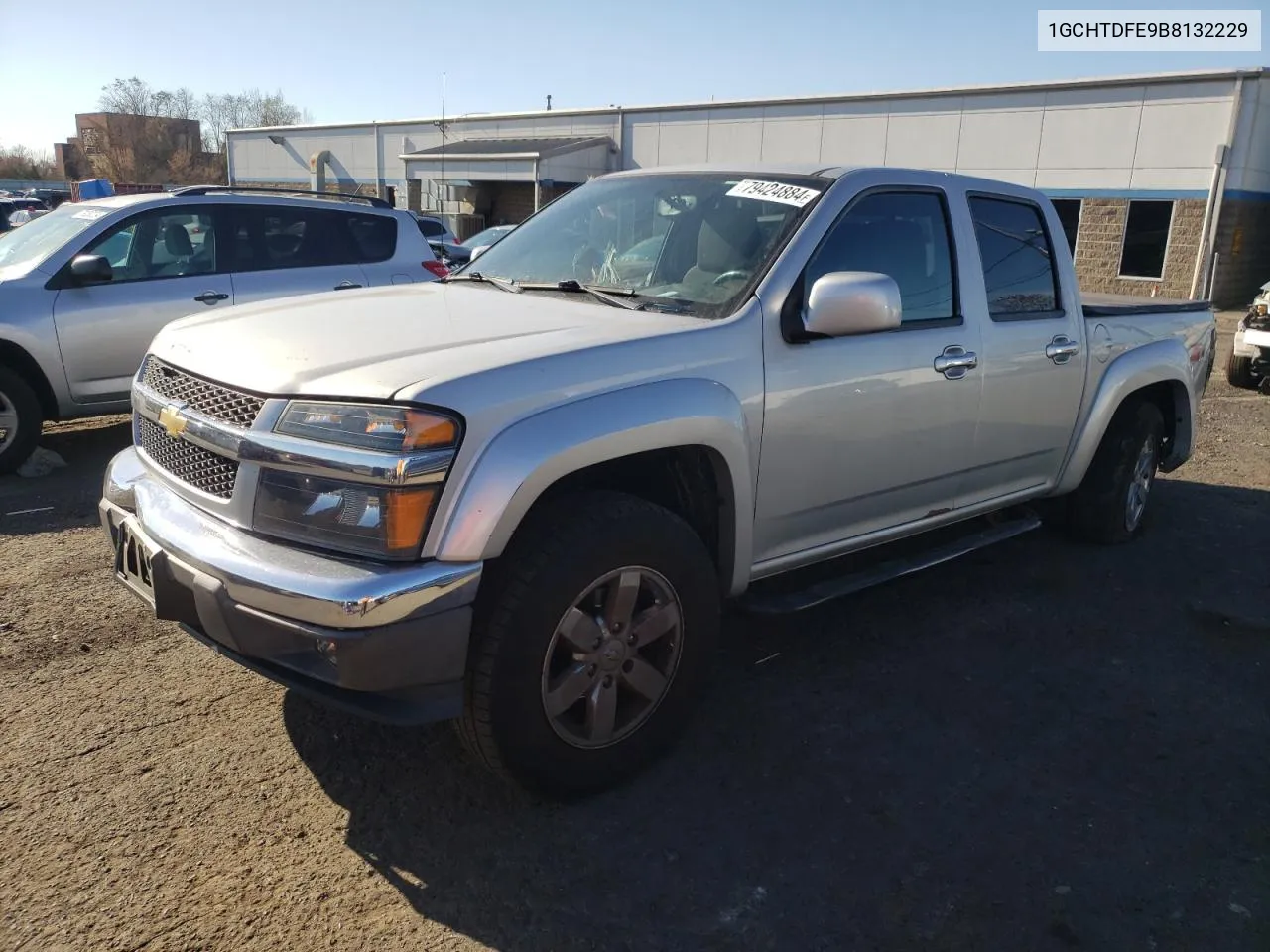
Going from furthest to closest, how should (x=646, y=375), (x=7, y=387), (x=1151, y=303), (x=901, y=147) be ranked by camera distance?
(x=901, y=147) → (x=7, y=387) → (x=1151, y=303) → (x=646, y=375)

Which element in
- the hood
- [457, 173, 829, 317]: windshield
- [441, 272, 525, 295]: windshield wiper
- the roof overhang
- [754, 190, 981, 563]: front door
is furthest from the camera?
the roof overhang

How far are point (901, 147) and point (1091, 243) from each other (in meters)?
5.17

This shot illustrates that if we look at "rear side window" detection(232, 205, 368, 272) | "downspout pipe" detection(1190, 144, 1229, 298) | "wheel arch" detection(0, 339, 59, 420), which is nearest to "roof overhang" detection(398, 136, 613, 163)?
"downspout pipe" detection(1190, 144, 1229, 298)

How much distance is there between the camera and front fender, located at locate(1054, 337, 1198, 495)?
16.0ft

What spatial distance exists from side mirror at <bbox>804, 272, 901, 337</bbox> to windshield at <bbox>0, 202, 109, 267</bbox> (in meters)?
5.47

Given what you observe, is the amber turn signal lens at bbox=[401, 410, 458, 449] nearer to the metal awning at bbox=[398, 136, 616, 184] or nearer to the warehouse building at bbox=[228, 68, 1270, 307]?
the warehouse building at bbox=[228, 68, 1270, 307]

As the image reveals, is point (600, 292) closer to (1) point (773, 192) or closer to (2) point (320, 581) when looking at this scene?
(1) point (773, 192)

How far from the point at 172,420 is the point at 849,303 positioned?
213cm

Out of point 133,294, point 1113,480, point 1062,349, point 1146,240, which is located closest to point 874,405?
point 1062,349

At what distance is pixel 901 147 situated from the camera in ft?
79.1

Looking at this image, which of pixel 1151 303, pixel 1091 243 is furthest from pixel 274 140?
pixel 1151 303

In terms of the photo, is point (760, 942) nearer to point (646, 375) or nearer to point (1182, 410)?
point (646, 375)

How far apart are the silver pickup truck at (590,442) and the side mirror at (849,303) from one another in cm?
1

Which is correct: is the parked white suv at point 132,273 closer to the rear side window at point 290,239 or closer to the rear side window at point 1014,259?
the rear side window at point 290,239
